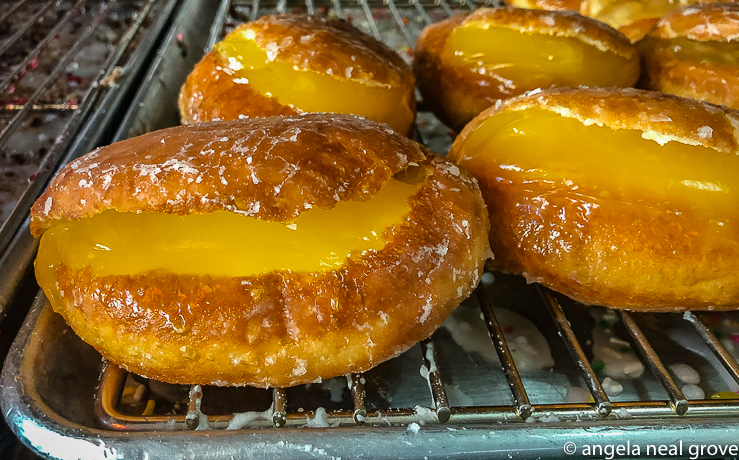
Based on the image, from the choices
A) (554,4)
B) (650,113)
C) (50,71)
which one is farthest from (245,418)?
(554,4)

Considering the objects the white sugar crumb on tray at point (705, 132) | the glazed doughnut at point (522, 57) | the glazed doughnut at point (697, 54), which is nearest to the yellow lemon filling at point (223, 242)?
the white sugar crumb on tray at point (705, 132)

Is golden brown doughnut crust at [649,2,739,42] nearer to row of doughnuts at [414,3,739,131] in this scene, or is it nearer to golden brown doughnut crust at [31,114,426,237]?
row of doughnuts at [414,3,739,131]

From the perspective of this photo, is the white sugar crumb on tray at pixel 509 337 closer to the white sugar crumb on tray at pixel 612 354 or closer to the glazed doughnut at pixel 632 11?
the white sugar crumb on tray at pixel 612 354

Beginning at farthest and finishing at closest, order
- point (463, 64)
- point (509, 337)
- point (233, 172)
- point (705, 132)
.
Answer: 1. point (463, 64)
2. point (509, 337)
3. point (705, 132)
4. point (233, 172)

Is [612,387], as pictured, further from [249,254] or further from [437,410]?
[249,254]

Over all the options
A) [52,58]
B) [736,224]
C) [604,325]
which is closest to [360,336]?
[604,325]

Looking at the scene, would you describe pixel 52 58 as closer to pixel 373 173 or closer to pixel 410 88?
pixel 410 88
